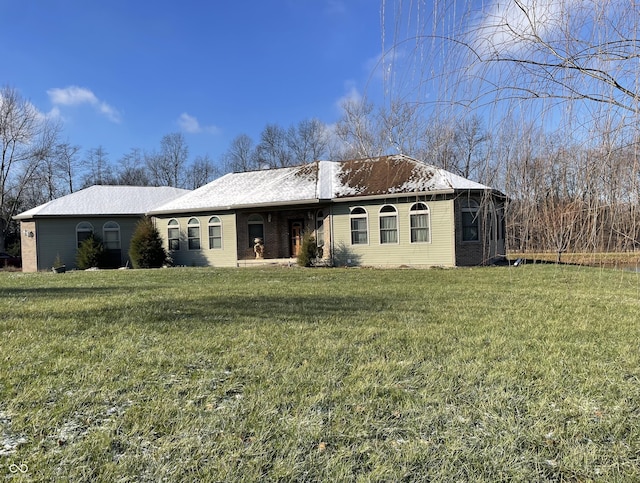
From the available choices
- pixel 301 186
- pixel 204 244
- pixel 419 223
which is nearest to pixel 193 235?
pixel 204 244

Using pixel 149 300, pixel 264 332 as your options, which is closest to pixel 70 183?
pixel 149 300

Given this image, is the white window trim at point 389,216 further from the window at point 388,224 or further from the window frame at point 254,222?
the window frame at point 254,222

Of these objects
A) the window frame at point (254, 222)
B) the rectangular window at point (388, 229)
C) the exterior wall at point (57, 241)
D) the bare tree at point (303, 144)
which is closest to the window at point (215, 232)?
the window frame at point (254, 222)

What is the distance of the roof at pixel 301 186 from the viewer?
17844mm

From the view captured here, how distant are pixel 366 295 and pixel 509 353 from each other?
15.3ft

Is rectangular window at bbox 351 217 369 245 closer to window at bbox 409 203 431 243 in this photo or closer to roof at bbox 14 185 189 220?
window at bbox 409 203 431 243

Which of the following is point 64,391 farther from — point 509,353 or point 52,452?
point 509,353

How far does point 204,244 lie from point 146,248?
2582 millimetres

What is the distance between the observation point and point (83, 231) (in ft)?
73.3

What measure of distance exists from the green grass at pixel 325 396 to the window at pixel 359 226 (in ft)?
36.6

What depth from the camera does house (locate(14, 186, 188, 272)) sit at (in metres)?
21.9

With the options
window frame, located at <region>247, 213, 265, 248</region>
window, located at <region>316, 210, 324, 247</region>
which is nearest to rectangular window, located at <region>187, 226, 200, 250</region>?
window frame, located at <region>247, 213, 265, 248</region>

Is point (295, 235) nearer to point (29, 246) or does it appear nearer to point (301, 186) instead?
point (301, 186)

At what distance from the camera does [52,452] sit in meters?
2.49
